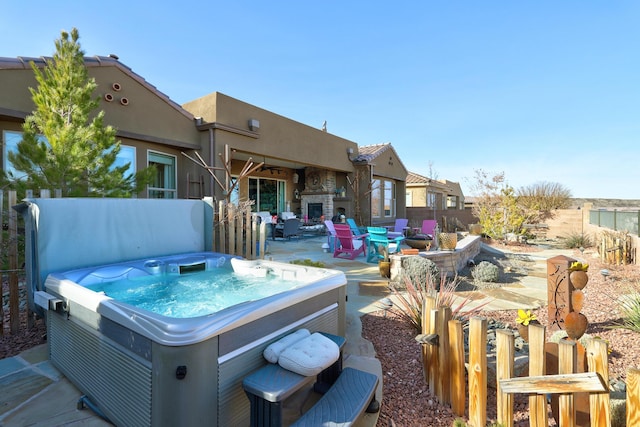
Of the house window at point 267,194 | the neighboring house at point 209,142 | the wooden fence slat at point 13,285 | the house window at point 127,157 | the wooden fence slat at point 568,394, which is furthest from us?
the house window at point 267,194

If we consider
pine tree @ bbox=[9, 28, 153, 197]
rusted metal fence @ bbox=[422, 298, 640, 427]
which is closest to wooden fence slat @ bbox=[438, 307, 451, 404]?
rusted metal fence @ bbox=[422, 298, 640, 427]

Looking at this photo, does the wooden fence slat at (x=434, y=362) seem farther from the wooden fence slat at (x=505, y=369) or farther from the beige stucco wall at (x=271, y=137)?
the beige stucco wall at (x=271, y=137)

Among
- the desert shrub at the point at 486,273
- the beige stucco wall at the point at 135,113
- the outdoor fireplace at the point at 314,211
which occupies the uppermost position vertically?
the beige stucco wall at the point at 135,113

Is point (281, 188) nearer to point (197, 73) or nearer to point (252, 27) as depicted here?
point (197, 73)

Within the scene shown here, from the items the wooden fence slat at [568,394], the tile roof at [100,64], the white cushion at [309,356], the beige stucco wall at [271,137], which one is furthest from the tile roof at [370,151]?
the wooden fence slat at [568,394]

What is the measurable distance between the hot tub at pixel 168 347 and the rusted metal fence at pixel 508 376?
102cm

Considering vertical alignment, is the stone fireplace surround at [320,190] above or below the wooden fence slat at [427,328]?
above

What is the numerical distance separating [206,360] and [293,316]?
82 centimetres

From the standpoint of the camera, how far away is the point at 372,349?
3.00 m

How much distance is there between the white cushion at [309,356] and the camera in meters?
1.91

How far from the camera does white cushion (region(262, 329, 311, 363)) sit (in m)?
2.05

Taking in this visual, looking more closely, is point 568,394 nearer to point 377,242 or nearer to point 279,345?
point 279,345

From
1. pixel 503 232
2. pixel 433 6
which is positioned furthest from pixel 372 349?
pixel 503 232

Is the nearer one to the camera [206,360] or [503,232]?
[206,360]
